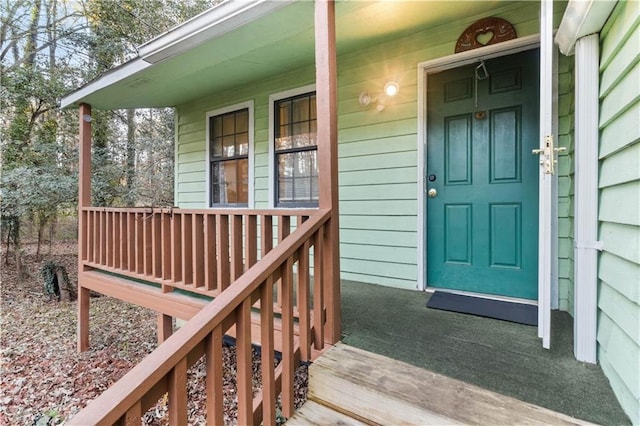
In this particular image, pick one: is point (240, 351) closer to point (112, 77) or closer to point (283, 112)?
point (283, 112)

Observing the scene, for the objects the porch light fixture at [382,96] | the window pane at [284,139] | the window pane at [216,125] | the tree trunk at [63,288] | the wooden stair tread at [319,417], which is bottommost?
the tree trunk at [63,288]

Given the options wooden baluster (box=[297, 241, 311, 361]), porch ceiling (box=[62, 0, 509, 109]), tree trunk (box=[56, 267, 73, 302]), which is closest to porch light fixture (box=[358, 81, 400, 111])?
porch ceiling (box=[62, 0, 509, 109])

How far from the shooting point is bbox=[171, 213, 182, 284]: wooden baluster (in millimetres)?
2765

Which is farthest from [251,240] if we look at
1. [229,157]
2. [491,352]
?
[229,157]

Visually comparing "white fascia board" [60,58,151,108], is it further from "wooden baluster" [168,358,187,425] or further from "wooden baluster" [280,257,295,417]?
"wooden baluster" [168,358,187,425]

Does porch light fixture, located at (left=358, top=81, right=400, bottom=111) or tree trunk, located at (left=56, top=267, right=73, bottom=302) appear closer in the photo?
porch light fixture, located at (left=358, top=81, right=400, bottom=111)

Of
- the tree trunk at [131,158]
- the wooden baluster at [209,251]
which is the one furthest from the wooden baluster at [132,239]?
the tree trunk at [131,158]

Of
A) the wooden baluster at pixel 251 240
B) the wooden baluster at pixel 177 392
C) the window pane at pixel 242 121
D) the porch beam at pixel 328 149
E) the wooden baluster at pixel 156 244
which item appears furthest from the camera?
the window pane at pixel 242 121

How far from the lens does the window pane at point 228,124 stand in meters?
4.52

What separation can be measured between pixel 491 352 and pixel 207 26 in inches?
115

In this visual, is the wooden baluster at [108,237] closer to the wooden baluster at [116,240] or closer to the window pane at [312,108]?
the wooden baluster at [116,240]

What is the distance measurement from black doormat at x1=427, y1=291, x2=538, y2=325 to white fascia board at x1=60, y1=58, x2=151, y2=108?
351cm

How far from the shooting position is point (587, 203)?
1.60m

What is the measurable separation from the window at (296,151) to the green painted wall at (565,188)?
7.38 ft
